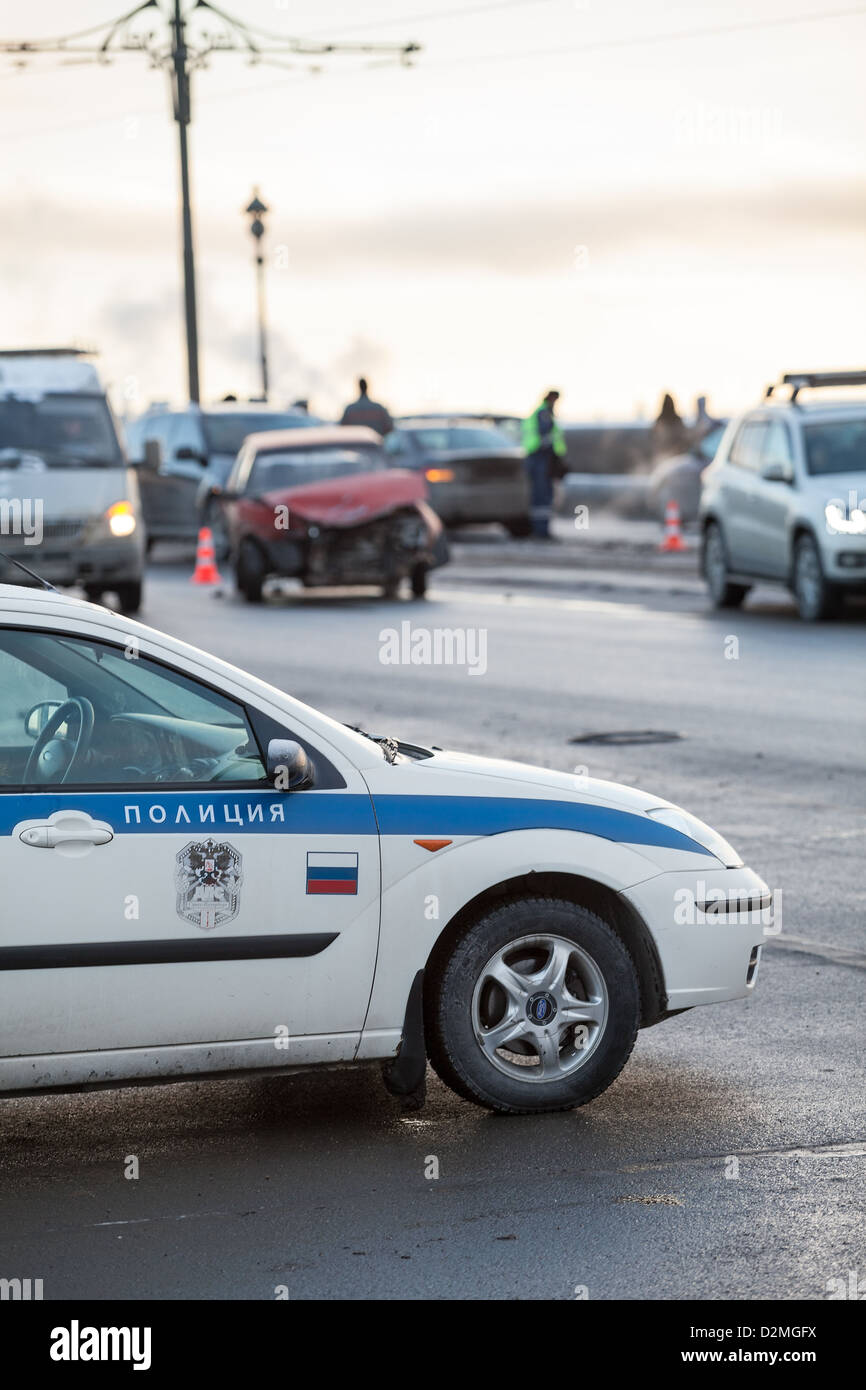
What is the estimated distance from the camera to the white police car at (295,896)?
17.1 ft

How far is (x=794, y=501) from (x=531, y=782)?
13705 mm

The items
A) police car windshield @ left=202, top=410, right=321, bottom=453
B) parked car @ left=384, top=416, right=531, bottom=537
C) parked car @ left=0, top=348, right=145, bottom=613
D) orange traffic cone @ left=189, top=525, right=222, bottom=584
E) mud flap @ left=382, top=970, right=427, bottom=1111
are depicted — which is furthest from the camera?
parked car @ left=384, top=416, right=531, bottom=537

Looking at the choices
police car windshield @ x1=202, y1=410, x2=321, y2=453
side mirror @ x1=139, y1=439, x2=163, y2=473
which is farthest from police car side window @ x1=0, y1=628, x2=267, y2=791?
police car windshield @ x1=202, y1=410, x2=321, y2=453

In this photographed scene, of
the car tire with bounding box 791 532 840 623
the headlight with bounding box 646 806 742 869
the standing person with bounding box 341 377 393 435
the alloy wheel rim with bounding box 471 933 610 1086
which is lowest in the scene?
the car tire with bounding box 791 532 840 623

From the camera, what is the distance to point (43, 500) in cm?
2047

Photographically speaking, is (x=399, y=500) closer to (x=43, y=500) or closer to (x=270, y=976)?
(x=43, y=500)

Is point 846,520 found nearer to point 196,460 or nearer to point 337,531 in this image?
point 337,531

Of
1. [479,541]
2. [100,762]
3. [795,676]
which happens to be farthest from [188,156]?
[100,762]

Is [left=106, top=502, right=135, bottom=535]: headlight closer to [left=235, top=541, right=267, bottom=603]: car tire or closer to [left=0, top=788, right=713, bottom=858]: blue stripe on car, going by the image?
[left=235, top=541, right=267, bottom=603]: car tire

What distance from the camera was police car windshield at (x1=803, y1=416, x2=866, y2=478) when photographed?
63.0ft

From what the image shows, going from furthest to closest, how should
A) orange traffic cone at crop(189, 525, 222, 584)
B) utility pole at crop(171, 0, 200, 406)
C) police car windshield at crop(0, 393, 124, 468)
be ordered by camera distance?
utility pole at crop(171, 0, 200, 406)
orange traffic cone at crop(189, 525, 222, 584)
police car windshield at crop(0, 393, 124, 468)

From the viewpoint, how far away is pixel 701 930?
5.75 m

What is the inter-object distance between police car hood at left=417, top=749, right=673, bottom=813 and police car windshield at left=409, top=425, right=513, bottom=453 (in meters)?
25.7

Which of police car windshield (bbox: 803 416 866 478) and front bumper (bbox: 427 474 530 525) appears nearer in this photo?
police car windshield (bbox: 803 416 866 478)
